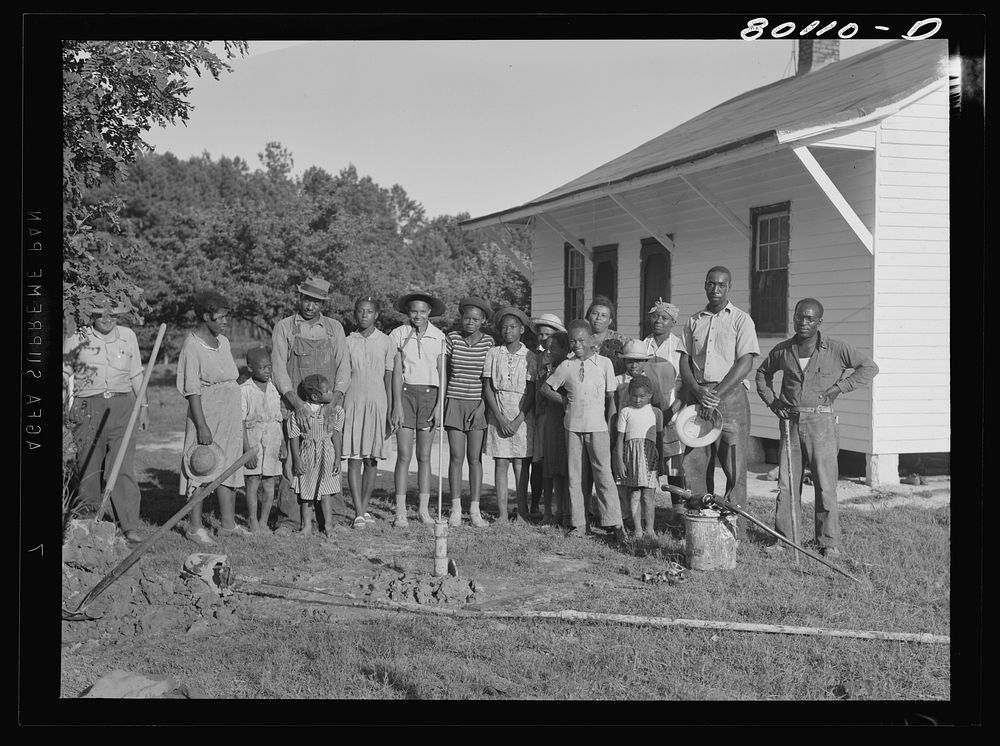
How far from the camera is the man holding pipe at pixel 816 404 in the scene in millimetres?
6402

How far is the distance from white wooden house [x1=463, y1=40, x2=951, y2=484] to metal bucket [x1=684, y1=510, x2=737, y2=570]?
3962mm

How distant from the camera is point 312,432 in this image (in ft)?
23.6

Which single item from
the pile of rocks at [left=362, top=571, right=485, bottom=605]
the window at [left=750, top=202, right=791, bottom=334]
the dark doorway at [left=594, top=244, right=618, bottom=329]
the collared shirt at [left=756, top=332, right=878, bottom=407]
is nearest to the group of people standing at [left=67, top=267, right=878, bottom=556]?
the collared shirt at [left=756, top=332, right=878, bottom=407]

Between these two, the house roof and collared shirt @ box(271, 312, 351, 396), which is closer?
collared shirt @ box(271, 312, 351, 396)

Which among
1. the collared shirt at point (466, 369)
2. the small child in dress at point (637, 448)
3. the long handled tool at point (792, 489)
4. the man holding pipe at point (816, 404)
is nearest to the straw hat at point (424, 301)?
the collared shirt at point (466, 369)

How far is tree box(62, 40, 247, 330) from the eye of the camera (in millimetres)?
5277

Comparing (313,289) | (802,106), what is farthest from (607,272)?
(313,289)

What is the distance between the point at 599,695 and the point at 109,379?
4347 millimetres

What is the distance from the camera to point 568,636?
496 centimetres

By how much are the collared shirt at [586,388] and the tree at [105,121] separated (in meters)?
3.23

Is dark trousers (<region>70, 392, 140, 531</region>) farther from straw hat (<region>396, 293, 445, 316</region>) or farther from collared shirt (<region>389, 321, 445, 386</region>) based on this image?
straw hat (<region>396, 293, 445, 316</region>)

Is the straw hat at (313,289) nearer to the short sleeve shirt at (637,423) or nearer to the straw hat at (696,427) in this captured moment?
the short sleeve shirt at (637,423)
